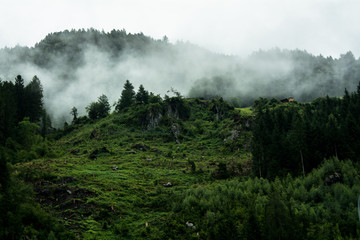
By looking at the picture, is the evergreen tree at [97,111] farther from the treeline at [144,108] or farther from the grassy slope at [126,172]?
the grassy slope at [126,172]

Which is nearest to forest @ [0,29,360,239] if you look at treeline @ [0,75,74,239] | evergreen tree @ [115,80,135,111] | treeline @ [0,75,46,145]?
treeline @ [0,75,74,239]

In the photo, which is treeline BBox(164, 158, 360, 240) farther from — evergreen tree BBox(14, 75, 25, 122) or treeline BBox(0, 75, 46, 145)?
evergreen tree BBox(14, 75, 25, 122)

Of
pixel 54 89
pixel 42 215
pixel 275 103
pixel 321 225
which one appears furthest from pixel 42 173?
pixel 54 89

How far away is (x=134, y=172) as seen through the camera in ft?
174

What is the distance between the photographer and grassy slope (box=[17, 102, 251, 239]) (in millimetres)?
31219

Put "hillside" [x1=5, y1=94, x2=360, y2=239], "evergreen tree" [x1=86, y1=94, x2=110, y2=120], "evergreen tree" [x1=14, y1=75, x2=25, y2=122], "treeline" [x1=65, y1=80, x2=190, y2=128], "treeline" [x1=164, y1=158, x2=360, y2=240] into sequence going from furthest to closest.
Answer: "evergreen tree" [x1=86, y1=94, x2=110, y2=120] → "treeline" [x1=65, y1=80, x2=190, y2=128] → "evergreen tree" [x1=14, y1=75, x2=25, y2=122] → "hillside" [x1=5, y1=94, x2=360, y2=239] → "treeline" [x1=164, y1=158, x2=360, y2=240]

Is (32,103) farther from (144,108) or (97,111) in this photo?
(144,108)

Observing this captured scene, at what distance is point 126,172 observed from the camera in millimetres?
52250

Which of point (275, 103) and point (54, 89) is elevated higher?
point (54, 89)

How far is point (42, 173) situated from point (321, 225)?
4077 centimetres

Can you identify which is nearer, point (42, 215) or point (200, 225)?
point (42, 215)

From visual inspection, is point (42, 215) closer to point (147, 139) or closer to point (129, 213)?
point (129, 213)

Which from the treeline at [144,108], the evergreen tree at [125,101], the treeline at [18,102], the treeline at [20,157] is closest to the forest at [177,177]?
the treeline at [20,157]

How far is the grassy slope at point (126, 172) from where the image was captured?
31219mm
